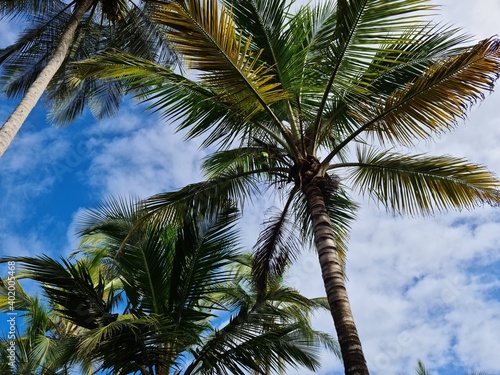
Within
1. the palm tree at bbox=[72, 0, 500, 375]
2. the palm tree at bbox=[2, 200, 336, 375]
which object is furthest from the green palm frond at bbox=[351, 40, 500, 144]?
the palm tree at bbox=[2, 200, 336, 375]

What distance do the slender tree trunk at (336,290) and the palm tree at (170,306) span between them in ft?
5.02

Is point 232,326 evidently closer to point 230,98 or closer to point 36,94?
point 230,98

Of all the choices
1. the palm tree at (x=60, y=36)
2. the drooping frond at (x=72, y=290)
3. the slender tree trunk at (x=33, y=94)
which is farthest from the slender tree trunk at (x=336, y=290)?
the palm tree at (x=60, y=36)

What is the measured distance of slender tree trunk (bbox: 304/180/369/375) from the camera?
4641 millimetres

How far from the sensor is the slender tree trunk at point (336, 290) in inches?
183

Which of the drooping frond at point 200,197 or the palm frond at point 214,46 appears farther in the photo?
the drooping frond at point 200,197

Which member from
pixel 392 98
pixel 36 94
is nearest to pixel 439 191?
pixel 392 98

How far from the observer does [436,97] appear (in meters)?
5.73

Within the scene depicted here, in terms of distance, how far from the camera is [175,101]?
21.5 feet

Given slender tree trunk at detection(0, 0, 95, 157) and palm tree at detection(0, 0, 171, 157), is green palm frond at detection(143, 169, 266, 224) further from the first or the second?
palm tree at detection(0, 0, 171, 157)

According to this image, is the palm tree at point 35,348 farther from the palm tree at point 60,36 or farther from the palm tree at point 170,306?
the palm tree at point 60,36

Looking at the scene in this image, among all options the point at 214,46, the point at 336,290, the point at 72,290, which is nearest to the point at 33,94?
the point at 72,290

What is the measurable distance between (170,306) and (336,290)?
285 cm

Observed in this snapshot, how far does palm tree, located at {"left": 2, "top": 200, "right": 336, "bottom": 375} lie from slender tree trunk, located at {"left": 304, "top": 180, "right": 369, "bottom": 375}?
1.53 m
